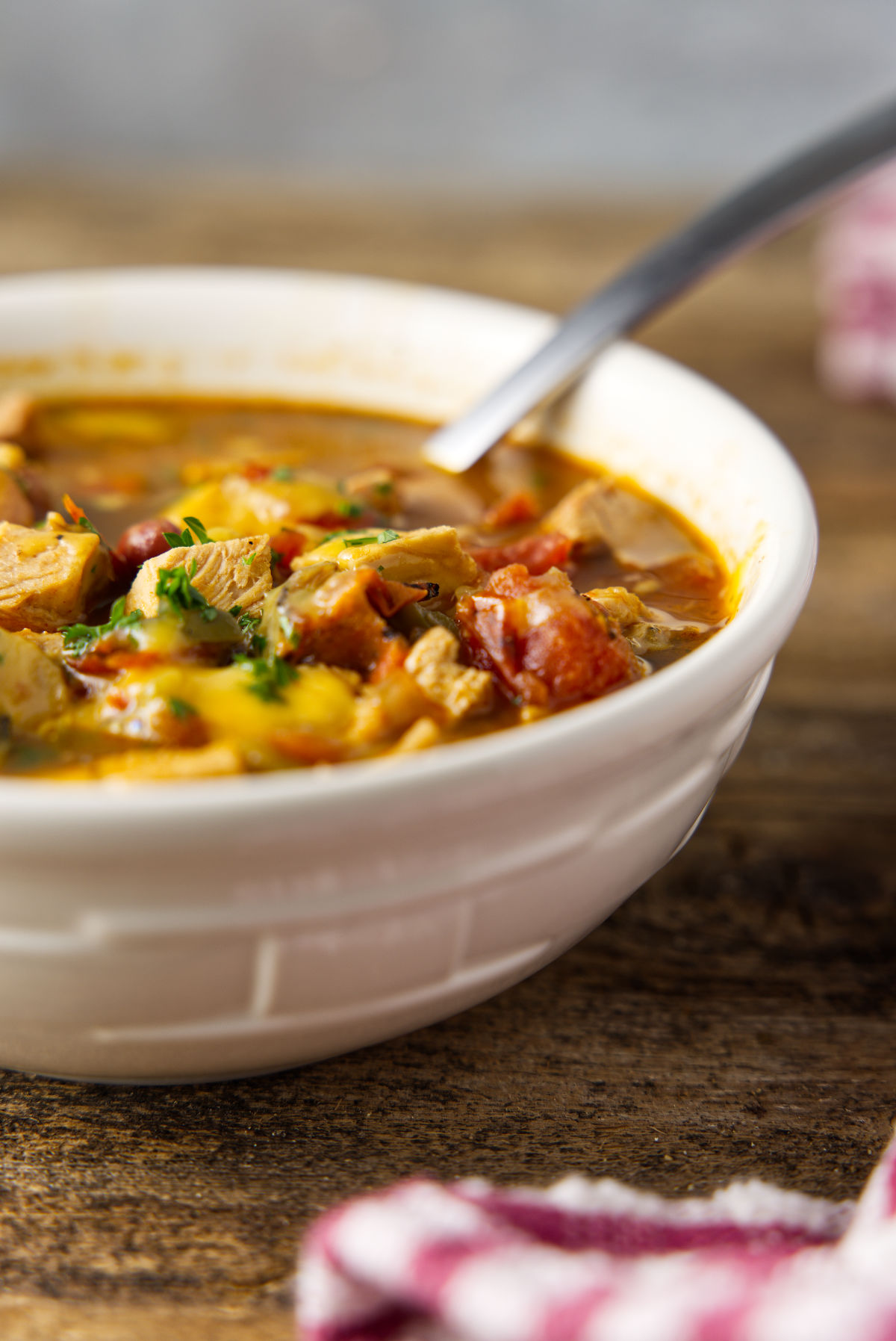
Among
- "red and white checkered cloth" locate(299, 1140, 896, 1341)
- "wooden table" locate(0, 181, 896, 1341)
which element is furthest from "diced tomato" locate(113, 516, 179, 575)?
"red and white checkered cloth" locate(299, 1140, 896, 1341)

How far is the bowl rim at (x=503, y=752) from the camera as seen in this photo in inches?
50.3

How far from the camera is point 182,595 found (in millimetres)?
1866

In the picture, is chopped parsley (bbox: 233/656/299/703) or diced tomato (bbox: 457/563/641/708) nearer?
chopped parsley (bbox: 233/656/299/703)

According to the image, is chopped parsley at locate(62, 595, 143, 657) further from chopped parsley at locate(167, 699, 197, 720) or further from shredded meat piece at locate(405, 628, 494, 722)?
shredded meat piece at locate(405, 628, 494, 722)

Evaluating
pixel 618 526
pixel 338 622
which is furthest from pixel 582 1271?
pixel 618 526

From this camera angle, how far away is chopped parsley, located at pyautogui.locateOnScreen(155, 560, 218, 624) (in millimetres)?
1866

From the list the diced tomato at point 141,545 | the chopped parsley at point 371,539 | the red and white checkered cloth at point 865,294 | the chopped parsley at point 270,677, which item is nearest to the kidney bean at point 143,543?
the diced tomato at point 141,545

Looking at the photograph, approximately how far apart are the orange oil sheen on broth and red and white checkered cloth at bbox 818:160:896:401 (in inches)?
69.3

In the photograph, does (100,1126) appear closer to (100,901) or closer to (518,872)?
(100,901)

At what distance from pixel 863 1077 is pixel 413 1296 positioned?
0.87 metres

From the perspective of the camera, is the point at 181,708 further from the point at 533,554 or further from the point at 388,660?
the point at 533,554

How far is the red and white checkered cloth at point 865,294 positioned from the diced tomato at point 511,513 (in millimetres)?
1963

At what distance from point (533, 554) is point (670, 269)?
86 centimetres

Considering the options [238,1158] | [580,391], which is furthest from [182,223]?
[238,1158]
